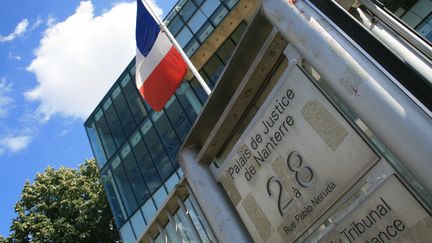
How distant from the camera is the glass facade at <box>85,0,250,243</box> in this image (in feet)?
54.6

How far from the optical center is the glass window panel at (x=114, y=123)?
21.1m

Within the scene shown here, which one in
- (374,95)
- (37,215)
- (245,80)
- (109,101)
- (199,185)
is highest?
(109,101)

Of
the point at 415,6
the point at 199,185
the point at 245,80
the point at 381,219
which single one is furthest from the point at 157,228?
the point at 415,6

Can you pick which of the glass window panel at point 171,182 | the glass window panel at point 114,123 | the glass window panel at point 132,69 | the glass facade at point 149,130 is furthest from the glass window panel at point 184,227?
the glass window panel at point 132,69

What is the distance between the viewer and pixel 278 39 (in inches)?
135

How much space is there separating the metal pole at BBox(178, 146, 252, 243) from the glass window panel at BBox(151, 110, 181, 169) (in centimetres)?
1254

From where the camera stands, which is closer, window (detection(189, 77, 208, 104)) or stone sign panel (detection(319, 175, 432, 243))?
stone sign panel (detection(319, 175, 432, 243))

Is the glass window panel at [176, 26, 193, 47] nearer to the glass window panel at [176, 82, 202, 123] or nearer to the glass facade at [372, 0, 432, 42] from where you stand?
the glass window panel at [176, 82, 202, 123]

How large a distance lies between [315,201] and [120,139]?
19.1 meters

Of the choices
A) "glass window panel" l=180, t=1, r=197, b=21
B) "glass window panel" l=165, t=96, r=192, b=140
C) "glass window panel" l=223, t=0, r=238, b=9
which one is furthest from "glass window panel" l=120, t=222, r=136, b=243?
"glass window panel" l=223, t=0, r=238, b=9

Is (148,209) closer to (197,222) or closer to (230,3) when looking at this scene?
(230,3)

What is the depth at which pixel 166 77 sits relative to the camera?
816cm

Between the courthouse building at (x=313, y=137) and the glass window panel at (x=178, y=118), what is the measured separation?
11568 mm

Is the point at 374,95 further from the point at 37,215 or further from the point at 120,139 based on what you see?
the point at 37,215
